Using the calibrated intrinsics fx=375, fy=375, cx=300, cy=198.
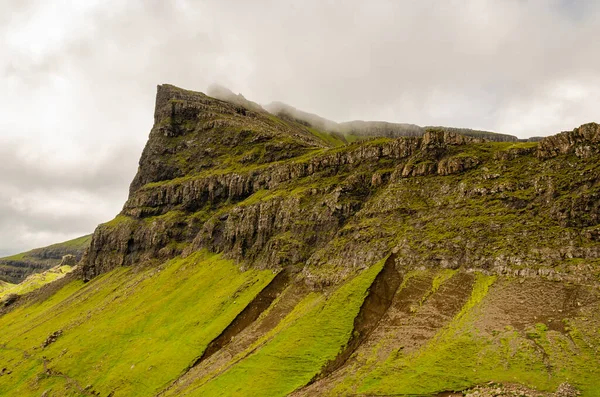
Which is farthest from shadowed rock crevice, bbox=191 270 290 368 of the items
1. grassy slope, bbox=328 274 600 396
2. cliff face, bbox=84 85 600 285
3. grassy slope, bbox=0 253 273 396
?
grassy slope, bbox=328 274 600 396

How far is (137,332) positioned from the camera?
12625 cm

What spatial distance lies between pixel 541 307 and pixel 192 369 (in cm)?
7612

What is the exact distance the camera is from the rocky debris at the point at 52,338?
14288 centimetres

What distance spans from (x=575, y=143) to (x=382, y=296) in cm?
6207

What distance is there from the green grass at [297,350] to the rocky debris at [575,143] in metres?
55.9

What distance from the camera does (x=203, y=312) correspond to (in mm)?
119500

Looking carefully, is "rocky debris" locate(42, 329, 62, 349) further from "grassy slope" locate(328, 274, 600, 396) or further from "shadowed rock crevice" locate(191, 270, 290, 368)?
"grassy slope" locate(328, 274, 600, 396)

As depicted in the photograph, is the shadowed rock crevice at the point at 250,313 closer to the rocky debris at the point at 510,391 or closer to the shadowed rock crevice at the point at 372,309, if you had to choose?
the shadowed rock crevice at the point at 372,309

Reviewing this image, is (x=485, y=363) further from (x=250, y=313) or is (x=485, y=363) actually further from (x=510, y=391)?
(x=250, y=313)

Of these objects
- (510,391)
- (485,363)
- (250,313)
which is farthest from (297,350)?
(510,391)

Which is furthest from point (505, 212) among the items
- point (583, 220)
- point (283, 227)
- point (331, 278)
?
point (283, 227)

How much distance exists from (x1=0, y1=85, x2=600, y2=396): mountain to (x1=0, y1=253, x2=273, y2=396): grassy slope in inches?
28.3

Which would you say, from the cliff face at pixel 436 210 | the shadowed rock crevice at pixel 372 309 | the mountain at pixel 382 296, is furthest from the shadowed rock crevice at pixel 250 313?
the shadowed rock crevice at pixel 372 309

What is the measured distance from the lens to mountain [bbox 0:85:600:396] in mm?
61625
